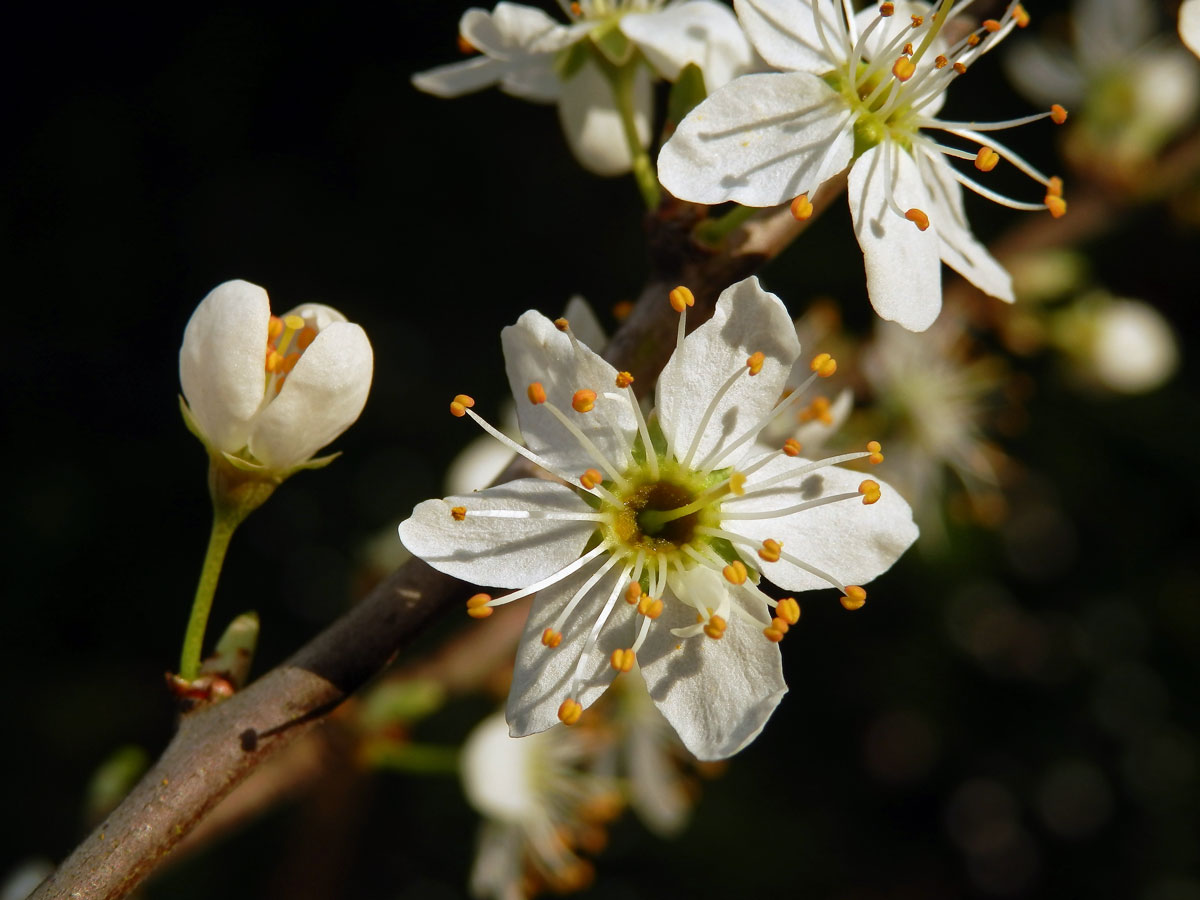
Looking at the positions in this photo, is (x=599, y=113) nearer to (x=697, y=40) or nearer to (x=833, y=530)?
(x=697, y=40)

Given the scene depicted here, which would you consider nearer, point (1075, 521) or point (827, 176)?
point (827, 176)

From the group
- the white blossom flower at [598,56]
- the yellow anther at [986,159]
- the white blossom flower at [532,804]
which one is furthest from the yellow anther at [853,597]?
the white blossom flower at [532,804]

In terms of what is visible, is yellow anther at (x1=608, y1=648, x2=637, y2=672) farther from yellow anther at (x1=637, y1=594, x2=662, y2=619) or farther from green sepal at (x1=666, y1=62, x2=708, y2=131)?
green sepal at (x1=666, y1=62, x2=708, y2=131)

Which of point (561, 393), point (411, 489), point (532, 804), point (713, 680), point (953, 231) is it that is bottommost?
point (532, 804)

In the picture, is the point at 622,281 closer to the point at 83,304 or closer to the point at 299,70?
the point at 299,70

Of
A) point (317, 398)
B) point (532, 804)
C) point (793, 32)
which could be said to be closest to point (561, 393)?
point (317, 398)

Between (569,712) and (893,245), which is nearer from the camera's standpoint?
(569,712)

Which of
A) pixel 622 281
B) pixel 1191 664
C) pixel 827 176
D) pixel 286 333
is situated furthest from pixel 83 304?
pixel 1191 664
